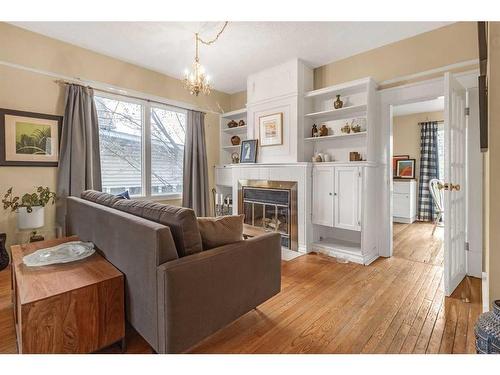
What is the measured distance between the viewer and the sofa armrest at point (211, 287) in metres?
1.35

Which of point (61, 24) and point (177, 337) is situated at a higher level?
point (61, 24)

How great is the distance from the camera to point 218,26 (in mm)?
2939

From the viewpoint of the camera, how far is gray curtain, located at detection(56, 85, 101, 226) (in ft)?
10.6

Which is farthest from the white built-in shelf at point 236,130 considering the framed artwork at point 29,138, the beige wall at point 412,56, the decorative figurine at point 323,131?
the framed artwork at point 29,138

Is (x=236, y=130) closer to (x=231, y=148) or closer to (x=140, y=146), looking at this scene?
(x=231, y=148)

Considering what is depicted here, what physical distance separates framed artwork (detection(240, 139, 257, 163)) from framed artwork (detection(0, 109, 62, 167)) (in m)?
2.58

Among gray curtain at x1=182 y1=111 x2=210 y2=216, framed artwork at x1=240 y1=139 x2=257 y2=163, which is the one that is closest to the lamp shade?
→ gray curtain at x1=182 y1=111 x2=210 y2=216

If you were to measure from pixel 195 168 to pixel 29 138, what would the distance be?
2.23 metres

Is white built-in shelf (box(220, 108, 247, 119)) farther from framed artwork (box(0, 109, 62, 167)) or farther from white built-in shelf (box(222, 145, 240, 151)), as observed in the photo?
framed artwork (box(0, 109, 62, 167))

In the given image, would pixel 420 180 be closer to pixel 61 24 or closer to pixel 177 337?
pixel 177 337

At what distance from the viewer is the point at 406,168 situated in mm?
6148

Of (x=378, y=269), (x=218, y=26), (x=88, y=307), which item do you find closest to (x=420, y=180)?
(x=378, y=269)
